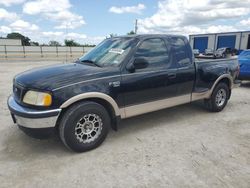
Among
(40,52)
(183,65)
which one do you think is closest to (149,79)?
(183,65)

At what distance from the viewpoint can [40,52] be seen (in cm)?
3344

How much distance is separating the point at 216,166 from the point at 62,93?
2388 mm

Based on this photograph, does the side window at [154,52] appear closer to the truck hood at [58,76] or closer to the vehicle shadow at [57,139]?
the truck hood at [58,76]

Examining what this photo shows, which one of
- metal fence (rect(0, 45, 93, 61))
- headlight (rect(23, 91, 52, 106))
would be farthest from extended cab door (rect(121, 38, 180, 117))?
metal fence (rect(0, 45, 93, 61))

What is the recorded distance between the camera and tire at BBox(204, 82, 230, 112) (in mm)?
5414

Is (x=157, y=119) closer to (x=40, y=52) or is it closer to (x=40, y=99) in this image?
(x=40, y=99)

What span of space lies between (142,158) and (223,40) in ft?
141

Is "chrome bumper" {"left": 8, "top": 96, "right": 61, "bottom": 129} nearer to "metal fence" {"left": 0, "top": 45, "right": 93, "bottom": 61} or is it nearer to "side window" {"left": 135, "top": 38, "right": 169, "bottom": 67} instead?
"side window" {"left": 135, "top": 38, "right": 169, "bottom": 67}

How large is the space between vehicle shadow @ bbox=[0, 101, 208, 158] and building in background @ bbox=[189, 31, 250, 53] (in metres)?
36.6

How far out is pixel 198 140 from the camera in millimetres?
3924

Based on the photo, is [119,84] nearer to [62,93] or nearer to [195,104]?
[62,93]

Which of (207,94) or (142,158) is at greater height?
(207,94)

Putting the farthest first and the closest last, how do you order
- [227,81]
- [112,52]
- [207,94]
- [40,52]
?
[40,52], [227,81], [207,94], [112,52]

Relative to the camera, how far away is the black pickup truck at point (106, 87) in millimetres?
3148
